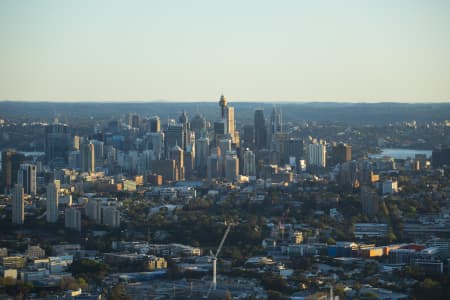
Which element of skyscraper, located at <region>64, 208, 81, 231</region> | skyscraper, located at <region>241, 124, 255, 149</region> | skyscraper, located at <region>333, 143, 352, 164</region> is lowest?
skyscraper, located at <region>64, 208, 81, 231</region>

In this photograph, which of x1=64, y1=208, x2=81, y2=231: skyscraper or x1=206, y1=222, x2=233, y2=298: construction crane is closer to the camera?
x1=206, y1=222, x2=233, y2=298: construction crane

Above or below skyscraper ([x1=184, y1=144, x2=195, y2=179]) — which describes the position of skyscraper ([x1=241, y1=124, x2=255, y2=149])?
above

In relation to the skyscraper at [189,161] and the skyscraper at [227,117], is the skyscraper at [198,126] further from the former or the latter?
the skyscraper at [189,161]

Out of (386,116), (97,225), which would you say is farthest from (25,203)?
(386,116)

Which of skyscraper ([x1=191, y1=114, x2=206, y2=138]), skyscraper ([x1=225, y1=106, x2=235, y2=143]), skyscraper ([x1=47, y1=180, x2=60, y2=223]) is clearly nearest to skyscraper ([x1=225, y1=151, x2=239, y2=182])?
skyscraper ([x1=225, y1=106, x2=235, y2=143])

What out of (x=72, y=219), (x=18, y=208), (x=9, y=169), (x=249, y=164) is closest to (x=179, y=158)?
(x=249, y=164)

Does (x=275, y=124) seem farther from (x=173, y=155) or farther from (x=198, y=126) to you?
(x=173, y=155)

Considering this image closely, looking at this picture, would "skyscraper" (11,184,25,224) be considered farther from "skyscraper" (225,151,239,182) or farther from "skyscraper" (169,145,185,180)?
"skyscraper" (169,145,185,180)
